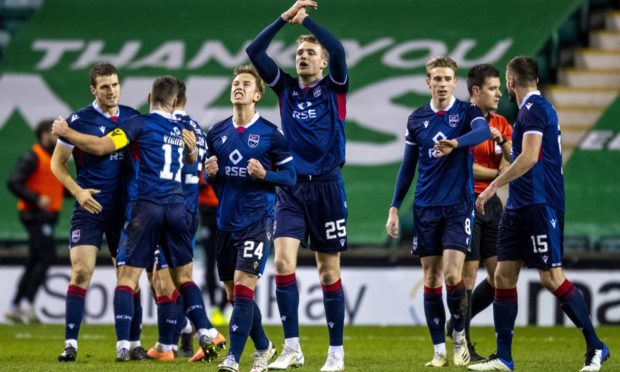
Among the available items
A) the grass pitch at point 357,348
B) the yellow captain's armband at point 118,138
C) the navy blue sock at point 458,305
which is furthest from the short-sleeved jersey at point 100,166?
the navy blue sock at point 458,305

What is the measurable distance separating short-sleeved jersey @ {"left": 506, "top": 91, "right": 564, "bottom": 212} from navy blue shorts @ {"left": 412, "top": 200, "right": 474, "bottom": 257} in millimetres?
697

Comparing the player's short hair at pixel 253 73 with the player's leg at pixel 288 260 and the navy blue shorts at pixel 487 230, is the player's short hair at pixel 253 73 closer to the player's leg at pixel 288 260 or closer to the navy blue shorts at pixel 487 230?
the player's leg at pixel 288 260

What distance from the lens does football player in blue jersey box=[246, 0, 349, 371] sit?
8.45 m

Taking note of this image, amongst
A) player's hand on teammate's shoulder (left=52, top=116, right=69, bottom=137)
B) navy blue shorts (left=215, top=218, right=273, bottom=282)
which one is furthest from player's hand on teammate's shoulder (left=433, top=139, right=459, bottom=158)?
player's hand on teammate's shoulder (left=52, top=116, right=69, bottom=137)

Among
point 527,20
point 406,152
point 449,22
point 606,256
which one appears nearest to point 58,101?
point 449,22

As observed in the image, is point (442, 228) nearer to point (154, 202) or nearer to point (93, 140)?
point (154, 202)

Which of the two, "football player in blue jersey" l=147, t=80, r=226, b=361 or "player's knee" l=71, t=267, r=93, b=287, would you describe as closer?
"player's knee" l=71, t=267, r=93, b=287

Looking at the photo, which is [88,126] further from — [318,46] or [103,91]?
[318,46]

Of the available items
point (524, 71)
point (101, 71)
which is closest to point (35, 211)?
point (101, 71)

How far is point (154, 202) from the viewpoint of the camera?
9.11m

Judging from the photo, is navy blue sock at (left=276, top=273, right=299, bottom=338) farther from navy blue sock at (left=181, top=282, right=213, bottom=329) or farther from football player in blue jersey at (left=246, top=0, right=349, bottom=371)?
navy blue sock at (left=181, top=282, right=213, bottom=329)

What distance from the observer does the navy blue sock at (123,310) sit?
9.02 meters

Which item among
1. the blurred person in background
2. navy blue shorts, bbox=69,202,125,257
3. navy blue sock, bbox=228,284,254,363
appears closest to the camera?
navy blue sock, bbox=228,284,254,363

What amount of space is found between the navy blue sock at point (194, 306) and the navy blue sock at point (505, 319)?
234 cm
